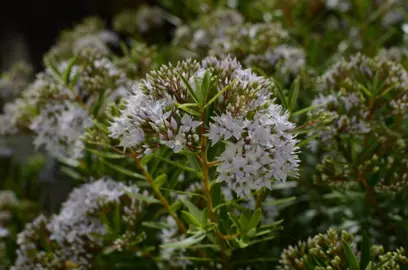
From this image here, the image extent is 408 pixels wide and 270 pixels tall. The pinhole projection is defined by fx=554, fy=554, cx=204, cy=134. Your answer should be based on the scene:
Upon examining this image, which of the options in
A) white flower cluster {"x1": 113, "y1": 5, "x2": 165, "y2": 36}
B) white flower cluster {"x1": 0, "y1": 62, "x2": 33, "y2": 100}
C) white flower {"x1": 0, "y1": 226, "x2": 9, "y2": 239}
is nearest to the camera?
white flower {"x1": 0, "y1": 226, "x2": 9, "y2": 239}

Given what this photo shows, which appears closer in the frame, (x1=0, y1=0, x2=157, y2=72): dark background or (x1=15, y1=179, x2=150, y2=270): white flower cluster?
(x1=15, y1=179, x2=150, y2=270): white flower cluster

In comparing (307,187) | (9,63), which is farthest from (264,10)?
(9,63)

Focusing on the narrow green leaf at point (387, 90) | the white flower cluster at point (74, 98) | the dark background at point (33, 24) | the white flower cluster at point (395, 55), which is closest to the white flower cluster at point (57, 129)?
the white flower cluster at point (74, 98)

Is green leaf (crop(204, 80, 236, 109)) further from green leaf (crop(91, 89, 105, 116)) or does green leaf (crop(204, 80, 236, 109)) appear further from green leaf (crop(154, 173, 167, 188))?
green leaf (crop(91, 89, 105, 116))

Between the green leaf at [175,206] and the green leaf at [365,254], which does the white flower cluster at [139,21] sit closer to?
the green leaf at [175,206]

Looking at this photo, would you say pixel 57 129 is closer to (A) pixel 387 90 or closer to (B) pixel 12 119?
(B) pixel 12 119

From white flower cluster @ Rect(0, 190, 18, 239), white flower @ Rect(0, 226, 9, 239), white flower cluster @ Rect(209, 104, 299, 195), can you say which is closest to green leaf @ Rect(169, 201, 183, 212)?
white flower cluster @ Rect(209, 104, 299, 195)

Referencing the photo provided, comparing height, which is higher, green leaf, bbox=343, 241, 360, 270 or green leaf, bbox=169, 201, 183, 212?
green leaf, bbox=169, 201, 183, 212

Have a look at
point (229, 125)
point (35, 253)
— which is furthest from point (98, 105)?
point (229, 125)
